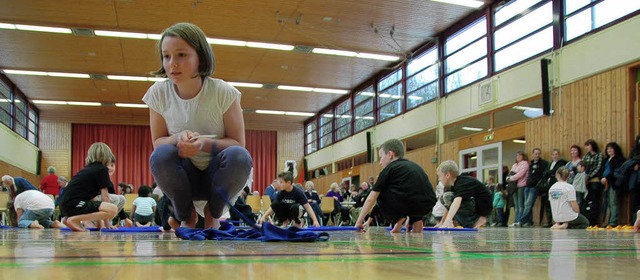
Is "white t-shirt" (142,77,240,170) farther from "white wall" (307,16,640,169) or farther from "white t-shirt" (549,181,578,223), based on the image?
"white wall" (307,16,640,169)

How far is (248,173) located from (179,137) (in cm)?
38

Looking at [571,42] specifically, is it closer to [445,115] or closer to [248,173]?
[445,115]

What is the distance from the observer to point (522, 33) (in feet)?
40.2

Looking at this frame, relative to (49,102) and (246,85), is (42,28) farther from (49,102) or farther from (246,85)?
(49,102)

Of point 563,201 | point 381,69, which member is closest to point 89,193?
point 563,201

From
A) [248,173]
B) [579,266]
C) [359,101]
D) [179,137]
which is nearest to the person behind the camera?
[579,266]

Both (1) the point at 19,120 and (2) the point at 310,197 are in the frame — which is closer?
(2) the point at 310,197

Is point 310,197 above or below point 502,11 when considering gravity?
below

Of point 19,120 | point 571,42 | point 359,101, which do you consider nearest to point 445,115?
point 571,42

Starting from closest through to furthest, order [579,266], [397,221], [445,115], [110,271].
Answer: [110,271] → [579,266] → [397,221] → [445,115]

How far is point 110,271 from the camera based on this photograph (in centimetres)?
98

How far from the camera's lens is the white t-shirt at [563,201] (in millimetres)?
8409

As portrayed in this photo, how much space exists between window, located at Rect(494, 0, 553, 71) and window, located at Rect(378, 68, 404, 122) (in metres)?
5.22

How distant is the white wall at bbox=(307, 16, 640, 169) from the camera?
32.1ft
